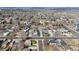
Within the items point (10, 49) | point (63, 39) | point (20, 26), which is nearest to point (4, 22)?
point (20, 26)
